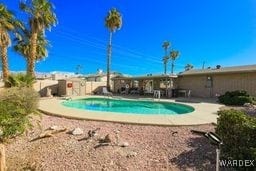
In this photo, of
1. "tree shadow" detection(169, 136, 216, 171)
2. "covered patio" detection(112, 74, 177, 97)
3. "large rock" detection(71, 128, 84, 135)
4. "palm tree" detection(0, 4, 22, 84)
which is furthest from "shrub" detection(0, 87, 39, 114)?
"covered patio" detection(112, 74, 177, 97)

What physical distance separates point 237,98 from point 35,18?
756 inches

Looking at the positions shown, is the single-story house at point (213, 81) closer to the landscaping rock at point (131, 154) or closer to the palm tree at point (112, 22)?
the palm tree at point (112, 22)

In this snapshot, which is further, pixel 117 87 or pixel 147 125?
pixel 117 87

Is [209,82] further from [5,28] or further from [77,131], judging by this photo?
[5,28]

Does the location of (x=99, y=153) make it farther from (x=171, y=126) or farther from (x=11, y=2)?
(x=11, y=2)

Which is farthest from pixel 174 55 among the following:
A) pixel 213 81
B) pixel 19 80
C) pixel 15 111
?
pixel 15 111

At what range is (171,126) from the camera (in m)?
9.25

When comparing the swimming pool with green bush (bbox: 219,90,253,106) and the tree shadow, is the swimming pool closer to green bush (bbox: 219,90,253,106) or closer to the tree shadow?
green bush (bbox: 219,90,253,106)

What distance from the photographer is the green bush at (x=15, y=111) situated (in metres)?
7.21

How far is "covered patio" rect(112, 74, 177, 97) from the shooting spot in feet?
87.6

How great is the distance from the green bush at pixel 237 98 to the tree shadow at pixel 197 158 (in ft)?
35.5

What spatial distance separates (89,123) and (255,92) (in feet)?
51.8

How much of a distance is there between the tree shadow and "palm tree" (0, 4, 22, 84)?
1625cm

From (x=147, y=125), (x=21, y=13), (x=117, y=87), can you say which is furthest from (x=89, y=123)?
(x=117, y=87)
